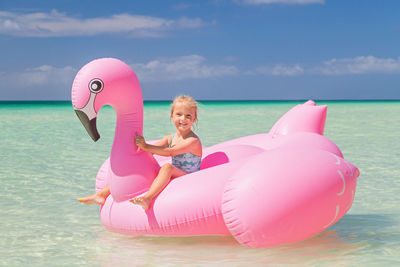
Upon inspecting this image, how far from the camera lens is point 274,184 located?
2723mm

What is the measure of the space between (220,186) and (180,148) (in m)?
0.44

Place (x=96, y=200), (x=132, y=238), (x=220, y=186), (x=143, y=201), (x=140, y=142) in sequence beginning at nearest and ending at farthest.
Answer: (x=220, y=186) < (x=143, y=201) < (x=140, y=142) < (x=132, y=238) < (x=96, y=200)

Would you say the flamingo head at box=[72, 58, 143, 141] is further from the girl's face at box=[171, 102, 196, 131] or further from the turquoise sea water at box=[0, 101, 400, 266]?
the turquoise sea water at box=[0, 101, 400, 266]

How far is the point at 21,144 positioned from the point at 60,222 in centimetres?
523

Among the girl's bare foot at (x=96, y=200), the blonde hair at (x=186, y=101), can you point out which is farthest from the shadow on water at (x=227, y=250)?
the blonde hair at (x=186, y=101)

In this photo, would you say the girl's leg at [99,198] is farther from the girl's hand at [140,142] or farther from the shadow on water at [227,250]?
the girl's hand at [140,142]

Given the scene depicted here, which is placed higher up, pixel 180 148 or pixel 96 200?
pixel 180 148

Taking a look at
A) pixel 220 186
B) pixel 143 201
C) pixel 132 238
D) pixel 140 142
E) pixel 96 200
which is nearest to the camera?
pixel 220 186

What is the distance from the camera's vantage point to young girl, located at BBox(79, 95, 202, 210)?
3111 millimetres

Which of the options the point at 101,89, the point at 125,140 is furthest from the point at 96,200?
the point at 101,89

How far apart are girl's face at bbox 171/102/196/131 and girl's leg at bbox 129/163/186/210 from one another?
26 centimetres

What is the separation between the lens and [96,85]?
303 centimetres

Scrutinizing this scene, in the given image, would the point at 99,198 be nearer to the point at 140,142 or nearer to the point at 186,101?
the point at 140,142

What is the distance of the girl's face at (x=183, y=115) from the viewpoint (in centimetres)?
318
